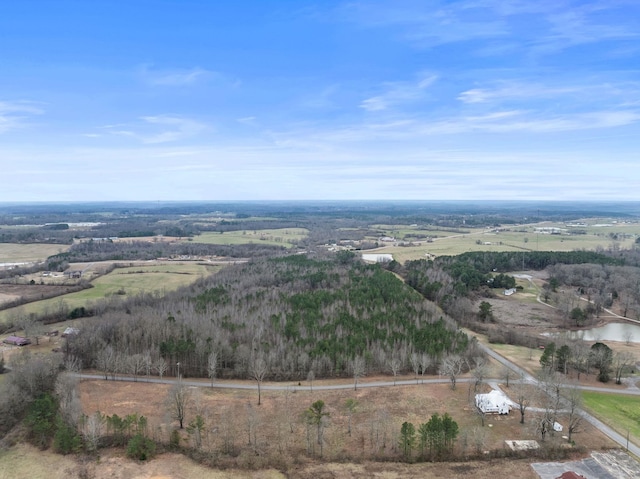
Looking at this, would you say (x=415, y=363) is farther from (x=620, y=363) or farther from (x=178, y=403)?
(x=620, y=363)

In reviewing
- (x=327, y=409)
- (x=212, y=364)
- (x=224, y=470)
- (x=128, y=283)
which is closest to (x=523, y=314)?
(x=327, y=409)

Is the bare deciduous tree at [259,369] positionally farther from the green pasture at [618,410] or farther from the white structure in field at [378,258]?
the white structure in field at [378,258]

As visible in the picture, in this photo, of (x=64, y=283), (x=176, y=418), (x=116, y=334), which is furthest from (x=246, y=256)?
(x=176, y=418)

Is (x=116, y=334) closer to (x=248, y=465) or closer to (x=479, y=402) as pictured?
(x=248, y=465)

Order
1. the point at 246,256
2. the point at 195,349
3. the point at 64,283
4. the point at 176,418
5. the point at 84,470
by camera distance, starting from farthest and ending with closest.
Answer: the point at 246,256, the point at 64,283, the point at 195,349, the point at 176,418, the point at 84,470

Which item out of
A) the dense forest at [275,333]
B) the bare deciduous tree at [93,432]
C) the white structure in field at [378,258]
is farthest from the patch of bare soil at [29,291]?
the white structure in field at [378,258]

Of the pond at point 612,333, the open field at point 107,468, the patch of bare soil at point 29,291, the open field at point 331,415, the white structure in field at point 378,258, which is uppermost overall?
the white structure in field at point 378,258
